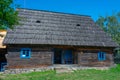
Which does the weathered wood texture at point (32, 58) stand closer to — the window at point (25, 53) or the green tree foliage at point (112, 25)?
the window at point (25, 53)

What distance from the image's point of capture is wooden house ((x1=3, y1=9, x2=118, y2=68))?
13797mm

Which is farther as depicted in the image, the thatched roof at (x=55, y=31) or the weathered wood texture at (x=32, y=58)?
the thatched roof at (x=55, y=31)

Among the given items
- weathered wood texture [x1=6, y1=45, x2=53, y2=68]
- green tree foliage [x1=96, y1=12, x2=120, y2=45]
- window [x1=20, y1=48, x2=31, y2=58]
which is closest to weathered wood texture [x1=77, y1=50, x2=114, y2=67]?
weathered wood texture [x1=6, y1=45, x2=53, y2=68]

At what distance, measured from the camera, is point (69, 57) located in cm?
1667

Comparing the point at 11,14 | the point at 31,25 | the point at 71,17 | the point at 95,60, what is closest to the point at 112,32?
the point at 71,17

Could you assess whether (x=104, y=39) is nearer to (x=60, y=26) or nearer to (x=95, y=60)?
(x=95, y=60)

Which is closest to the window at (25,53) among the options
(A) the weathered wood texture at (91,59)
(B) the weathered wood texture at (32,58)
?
(B) the weathered wood texture at (32,58)

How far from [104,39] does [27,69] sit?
8.25 meters

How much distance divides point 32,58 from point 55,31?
3607 mm

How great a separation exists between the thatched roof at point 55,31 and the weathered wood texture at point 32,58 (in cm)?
68

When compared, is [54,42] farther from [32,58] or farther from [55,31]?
[32,58]

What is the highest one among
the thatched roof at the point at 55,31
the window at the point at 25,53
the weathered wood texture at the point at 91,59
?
the thatched roof at the point at 55,31

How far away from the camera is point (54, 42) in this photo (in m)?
14.5

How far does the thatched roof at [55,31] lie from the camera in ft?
46.8
